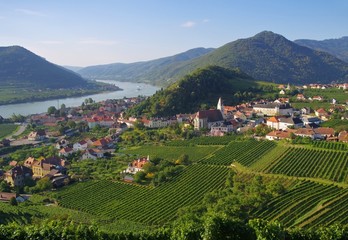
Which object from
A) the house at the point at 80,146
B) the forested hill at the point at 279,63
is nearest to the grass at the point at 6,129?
the house at the point at 80,146

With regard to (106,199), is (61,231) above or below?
above

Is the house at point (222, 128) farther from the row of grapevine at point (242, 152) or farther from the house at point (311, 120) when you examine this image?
the house at point (311, 120)

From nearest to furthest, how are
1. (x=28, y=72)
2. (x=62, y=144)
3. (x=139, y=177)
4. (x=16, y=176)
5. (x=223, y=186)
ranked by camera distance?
(x=223, y=186), (x=139, y=177), (x=16, y=176), (x=62, y=144), (x=28, y=72)

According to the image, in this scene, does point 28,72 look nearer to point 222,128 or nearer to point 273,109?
point 273,109

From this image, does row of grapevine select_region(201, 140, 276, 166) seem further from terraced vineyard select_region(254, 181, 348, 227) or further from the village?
terraced vineyard select_region(254, 181, 348, 227)

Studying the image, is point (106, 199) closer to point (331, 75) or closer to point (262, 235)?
point (262, 235)

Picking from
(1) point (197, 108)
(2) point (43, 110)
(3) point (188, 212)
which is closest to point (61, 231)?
(3) point (188, 212)

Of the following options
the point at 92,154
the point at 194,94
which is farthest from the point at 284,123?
the point at 92,154

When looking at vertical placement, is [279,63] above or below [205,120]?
above
